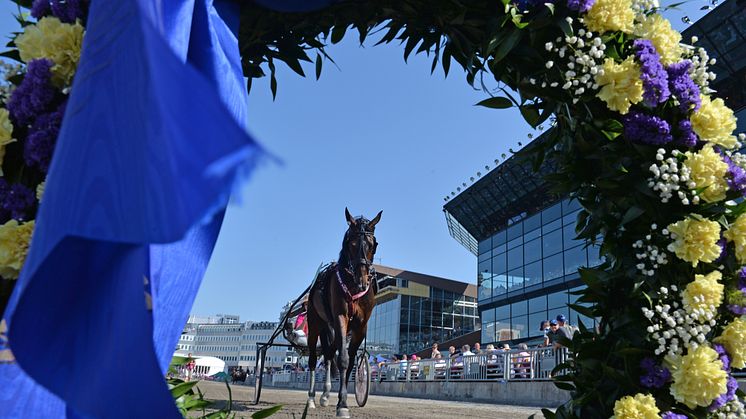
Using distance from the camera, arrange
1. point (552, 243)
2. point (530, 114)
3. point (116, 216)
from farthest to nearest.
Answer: point (552, 243) → point (530, 114) → point (116, 216)

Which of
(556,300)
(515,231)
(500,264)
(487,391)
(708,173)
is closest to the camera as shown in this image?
(708,173)

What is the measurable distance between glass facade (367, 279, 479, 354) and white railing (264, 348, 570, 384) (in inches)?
1298

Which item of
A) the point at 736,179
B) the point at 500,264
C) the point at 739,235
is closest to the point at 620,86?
the point at 736,179

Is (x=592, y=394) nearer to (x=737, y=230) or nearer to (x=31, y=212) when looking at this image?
(x=737, y=230)

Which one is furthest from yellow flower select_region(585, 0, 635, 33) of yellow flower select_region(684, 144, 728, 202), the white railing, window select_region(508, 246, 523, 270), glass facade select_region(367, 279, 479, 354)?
glass facade select_region(367, 279, 479, 354)

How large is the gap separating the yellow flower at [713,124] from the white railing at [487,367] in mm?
7653

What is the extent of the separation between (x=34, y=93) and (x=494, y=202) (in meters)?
37.5

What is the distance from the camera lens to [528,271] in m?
33.4

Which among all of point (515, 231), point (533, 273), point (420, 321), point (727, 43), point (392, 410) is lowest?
point (392, 410)

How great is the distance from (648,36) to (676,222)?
2.69ft

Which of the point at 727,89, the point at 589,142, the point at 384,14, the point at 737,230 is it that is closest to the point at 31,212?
the point at 384,14

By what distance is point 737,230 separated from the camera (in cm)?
234

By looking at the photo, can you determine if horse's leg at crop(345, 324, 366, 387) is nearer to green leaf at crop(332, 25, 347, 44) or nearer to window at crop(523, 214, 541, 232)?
green leaf at crop(332, 25, 347, 44)

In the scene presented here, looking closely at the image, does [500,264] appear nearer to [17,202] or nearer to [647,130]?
[647,130]
